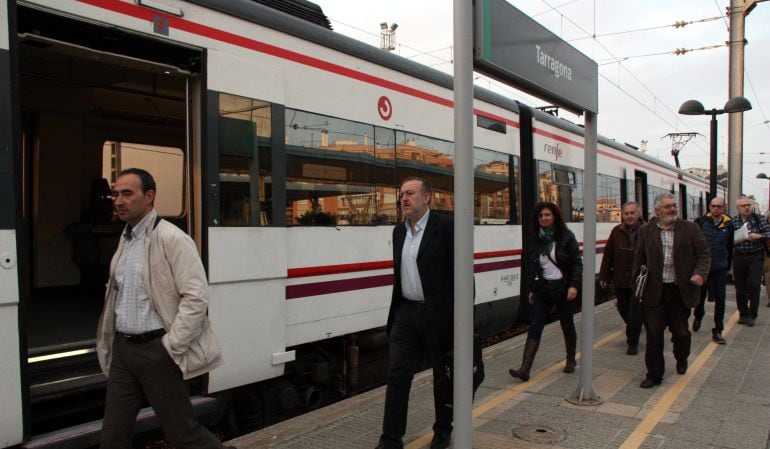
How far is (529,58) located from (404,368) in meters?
2.00

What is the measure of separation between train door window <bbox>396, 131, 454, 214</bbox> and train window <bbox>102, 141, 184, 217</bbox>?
10.3ft

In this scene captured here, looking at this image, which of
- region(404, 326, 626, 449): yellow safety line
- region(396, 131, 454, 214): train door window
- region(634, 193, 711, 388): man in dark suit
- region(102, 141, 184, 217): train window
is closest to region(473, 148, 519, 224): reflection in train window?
region(396, 131, 454, 214): train door window

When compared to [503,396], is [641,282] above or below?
above

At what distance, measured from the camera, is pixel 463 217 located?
3.04m

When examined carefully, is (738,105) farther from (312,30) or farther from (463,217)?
(463,217)

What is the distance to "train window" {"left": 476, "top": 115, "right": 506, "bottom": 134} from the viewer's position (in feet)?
23.5

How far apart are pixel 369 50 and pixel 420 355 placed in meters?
3.02

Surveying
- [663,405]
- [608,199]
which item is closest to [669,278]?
[663,405]

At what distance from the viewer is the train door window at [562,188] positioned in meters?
8.66

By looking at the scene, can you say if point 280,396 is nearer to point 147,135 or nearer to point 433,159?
point 433,159

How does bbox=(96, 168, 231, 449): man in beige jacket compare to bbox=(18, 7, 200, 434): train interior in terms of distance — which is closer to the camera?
bbox=(96, 168, 231, 449): man in beige jacket

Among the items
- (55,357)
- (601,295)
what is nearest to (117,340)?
(55,357)

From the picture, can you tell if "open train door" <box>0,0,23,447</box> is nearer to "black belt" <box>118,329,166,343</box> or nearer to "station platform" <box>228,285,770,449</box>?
"black belt" <box>118,329,166,343</box>

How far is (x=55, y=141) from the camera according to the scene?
23.4 ft
